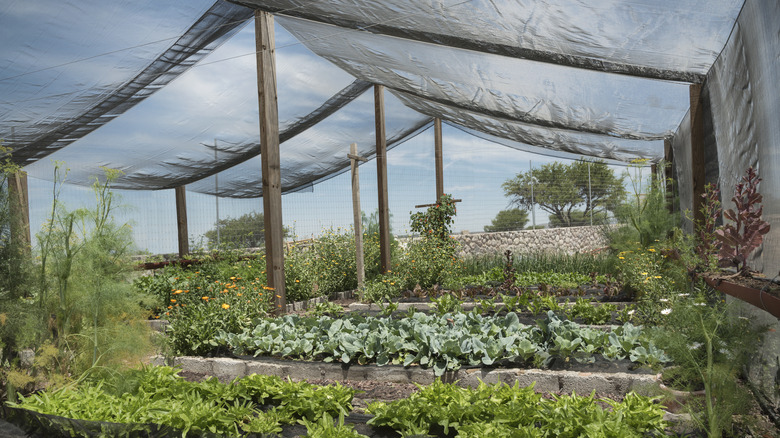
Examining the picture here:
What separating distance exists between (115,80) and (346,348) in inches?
139

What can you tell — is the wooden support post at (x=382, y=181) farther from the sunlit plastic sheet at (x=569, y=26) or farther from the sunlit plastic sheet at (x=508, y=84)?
the sunlit plastic sheet at (x=569, y=26)

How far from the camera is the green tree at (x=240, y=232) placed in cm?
910

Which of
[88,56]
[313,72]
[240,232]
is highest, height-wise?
[313,72]

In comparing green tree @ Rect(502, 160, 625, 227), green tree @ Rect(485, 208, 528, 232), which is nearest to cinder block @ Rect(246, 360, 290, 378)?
green tree @ Rect(485, 208, 528, 232)

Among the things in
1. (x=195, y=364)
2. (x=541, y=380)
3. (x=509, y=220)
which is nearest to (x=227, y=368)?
(x=195, y=364)

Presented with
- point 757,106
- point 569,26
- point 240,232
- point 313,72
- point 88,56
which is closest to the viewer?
point 757,106

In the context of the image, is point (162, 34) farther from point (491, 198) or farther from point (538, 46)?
point (491, 198)

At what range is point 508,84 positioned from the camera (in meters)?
5.68

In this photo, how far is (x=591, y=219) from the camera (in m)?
13.7

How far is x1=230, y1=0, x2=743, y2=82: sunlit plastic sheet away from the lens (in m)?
3.32

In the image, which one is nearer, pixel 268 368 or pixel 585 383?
pixel 585 383

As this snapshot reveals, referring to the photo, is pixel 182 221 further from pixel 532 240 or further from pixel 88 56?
pixel 532 240

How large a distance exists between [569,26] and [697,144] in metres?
2.32

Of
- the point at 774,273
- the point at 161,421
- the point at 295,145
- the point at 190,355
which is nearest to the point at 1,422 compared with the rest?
the point at 161,421
